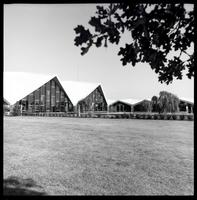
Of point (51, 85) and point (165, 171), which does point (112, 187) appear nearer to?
point (165, 171)

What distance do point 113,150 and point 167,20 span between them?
333 inches

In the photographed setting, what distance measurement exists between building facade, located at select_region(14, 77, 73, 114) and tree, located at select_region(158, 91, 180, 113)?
20565mm

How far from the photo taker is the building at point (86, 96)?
55.8 m

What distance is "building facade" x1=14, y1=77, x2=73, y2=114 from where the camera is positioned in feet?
151

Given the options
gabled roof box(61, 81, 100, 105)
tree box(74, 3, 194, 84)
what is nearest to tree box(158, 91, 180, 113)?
gabled roof box(61, 81, 100, 105)

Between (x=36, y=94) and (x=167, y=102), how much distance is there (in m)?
26.6

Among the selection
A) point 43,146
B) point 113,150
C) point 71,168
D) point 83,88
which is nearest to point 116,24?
point 71,168

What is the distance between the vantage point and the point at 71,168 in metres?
7.58

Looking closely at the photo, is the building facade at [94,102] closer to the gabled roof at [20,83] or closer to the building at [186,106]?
the gabled roof at [20,83]

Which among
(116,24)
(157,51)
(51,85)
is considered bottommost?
(157,51)

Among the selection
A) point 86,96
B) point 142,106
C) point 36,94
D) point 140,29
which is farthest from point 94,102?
point 140,29

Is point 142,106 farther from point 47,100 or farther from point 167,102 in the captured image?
point 47,100

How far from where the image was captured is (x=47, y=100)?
5059 cm

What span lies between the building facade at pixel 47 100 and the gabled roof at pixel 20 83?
812mm
